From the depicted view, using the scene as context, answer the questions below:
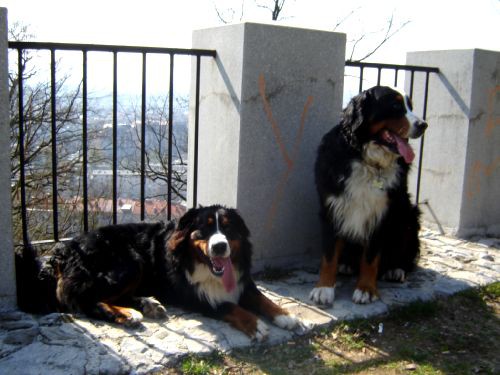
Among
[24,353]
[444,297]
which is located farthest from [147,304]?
[444,297]

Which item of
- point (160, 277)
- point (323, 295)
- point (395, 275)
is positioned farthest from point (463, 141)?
point (160, 277)

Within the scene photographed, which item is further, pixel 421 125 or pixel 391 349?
pixel 421 125

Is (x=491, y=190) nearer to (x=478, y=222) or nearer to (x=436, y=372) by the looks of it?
(x=478, y=222)

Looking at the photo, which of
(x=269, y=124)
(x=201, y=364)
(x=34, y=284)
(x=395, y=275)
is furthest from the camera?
(x=395, y=275)

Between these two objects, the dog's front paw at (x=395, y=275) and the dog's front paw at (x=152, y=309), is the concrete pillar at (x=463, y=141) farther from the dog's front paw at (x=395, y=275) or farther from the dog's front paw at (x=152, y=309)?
the dog's front paw at (x=152, y=309)

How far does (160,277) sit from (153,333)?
20.6 inches

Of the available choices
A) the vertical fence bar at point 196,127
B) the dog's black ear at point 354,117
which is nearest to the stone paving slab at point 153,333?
the vertical fence bar at point 196,127

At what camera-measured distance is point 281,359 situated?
3086mm

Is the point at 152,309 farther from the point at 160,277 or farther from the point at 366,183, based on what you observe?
the point at 366,183

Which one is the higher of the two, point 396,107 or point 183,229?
point 396,107

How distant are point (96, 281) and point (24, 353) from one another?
26.6 inches

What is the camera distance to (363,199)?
3.79 metres

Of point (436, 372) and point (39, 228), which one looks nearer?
point (436, 372)

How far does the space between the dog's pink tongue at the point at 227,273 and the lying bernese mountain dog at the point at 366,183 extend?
744 millimetres
